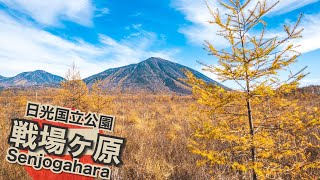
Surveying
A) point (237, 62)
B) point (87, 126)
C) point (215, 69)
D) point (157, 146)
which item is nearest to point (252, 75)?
point (237, 62)

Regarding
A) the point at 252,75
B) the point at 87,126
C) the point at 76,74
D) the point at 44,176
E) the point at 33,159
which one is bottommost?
the point at 44,176

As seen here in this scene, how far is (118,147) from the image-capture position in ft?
14.1

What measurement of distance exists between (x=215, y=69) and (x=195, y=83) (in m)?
0.34

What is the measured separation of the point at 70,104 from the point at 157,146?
402 cm

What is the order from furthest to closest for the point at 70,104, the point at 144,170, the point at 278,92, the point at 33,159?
the point at 70,104 < the point at 144,170 < the point at 33,159 < the point at 278,92

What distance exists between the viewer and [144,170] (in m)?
Result: 5.52

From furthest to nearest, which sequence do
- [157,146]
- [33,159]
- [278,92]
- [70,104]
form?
1. [70,104]
2. [157,146]
3. [33,159]
4. [278,92]

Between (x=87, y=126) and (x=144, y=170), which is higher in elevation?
(x=87, y=126)

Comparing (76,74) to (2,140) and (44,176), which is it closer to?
(2,140)

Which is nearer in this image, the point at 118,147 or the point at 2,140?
the point at 118,147

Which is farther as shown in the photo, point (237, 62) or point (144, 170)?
point (144, 170)

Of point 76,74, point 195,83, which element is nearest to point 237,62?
point 195,83

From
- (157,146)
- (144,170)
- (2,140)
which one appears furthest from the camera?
(157,146)

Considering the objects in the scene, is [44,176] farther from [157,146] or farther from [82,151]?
[157,146]
